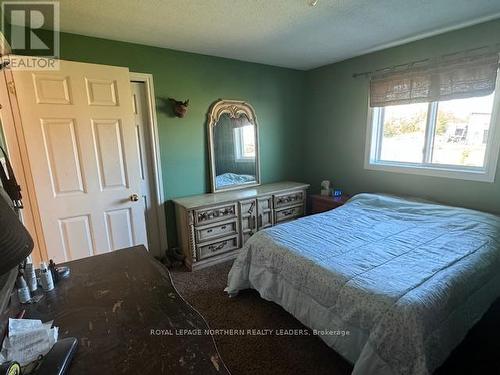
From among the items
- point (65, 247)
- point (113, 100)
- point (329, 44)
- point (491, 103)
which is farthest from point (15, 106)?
point (491, 103)

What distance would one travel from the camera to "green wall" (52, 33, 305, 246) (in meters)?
2.44

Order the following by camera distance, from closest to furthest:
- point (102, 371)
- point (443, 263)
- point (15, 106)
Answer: point (102, 371) < point (443, 263) < point (15, 106)

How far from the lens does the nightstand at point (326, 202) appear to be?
10.3ft

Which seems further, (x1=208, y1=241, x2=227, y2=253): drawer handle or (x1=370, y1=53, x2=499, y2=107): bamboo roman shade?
(x1=208, y1=241, x2=227, y2=253): drawer handle

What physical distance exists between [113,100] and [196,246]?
1602 millimetres

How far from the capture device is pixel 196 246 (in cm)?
269

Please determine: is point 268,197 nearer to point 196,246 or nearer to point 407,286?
point 196,246

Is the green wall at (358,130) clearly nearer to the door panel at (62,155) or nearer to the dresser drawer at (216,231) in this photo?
the dresser drawer at (216,231)

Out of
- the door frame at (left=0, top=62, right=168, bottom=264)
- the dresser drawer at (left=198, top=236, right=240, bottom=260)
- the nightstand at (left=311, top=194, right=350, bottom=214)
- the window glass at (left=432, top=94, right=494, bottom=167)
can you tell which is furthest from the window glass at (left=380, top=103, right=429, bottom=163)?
the door frame at (left=0, top=62, right=168, bottom=264)

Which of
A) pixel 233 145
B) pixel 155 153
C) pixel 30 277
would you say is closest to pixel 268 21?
pixel 233 145

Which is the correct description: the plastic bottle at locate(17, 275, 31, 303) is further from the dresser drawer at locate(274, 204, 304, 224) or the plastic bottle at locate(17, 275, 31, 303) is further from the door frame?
the dresser drawer at locate(274, 204, 304, 224)

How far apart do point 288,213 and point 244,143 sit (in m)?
1.10

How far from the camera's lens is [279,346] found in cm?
173

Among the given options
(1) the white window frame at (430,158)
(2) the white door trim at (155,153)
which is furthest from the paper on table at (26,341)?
(1) the white window frame at (430,158)
